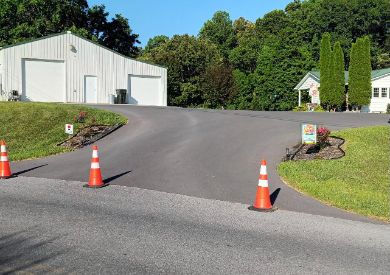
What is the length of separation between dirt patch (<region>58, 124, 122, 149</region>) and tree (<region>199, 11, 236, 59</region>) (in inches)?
2489

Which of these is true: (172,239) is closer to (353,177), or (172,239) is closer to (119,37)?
(353,177)

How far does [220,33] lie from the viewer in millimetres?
83875

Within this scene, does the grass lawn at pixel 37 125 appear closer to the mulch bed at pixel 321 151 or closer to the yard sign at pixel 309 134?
the mulch bed at pixel 321 151

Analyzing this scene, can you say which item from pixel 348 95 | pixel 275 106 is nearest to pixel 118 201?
pixel 348 95

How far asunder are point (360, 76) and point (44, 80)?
2582 cm

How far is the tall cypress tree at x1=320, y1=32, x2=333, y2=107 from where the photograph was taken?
131 feet

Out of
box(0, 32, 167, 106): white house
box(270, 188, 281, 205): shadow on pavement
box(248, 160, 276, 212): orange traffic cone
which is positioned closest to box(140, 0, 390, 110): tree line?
box(0, 32, 167, 106): white house

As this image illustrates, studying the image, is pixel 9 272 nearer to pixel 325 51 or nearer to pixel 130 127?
pixel 130 127

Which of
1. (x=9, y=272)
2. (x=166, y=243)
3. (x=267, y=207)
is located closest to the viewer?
(x=9, y=272)

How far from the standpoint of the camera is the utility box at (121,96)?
3588 cm

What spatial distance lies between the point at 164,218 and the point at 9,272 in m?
2.84

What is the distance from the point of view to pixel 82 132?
18062mm

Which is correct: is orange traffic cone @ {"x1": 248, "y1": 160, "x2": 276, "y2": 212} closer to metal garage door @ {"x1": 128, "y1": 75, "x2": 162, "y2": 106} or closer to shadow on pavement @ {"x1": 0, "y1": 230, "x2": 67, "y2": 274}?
shadow on pavement @ {"x1": 0, "y1": 230, "x2": 67, "y2": 274}

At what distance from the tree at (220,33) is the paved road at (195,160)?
6338 cm
